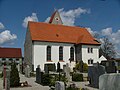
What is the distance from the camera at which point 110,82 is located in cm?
318

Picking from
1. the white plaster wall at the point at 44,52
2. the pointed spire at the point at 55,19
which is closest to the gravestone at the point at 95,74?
the white plaster wall at the point at 44,52

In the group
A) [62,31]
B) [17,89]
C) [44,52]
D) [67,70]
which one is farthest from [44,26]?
[17,89]

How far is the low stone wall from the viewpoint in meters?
3.02

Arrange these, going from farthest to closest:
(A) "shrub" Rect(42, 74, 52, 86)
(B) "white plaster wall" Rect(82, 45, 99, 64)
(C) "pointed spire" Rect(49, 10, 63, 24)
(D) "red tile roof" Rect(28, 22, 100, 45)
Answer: (C) "pointed spire" Rect(49, 10, 63, 24) → (B) "white plaster wall" Rect(82, 45, 99, 64) → (D) "red tile roof" Rect(28, 22, 100, 45) → (A) "shrub" Rect(42, 74, 52, 86)

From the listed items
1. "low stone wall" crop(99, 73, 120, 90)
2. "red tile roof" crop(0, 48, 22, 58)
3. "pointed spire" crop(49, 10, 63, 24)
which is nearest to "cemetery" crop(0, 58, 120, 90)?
"low stone wall" crop(99, 73, 120, 90)

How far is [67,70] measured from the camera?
1609 cm

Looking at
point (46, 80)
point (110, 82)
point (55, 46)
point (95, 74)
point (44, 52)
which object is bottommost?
point (46, 80)

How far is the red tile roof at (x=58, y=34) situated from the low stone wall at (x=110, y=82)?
1140 inches

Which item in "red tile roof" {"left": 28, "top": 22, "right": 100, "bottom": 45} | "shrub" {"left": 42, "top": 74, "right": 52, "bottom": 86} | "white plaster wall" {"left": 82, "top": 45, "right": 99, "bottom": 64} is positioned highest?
"red tile roof" {"left": 28, "top": 22, "right": 100, "bottom": 45}

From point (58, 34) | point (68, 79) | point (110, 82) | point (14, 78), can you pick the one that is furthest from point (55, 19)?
point (110, 82)

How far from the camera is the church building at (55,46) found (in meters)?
32.2

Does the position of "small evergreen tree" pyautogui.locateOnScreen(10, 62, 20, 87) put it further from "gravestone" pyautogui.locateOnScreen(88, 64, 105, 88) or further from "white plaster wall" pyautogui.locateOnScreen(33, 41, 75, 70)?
"white plaster wall" pyautogui.locateOnScreen(33, 41, 75, 70)

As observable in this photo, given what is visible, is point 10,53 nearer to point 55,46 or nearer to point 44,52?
point 55,46

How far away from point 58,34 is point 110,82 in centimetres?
3252
